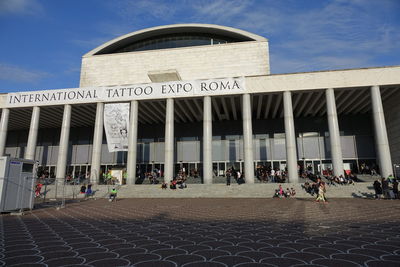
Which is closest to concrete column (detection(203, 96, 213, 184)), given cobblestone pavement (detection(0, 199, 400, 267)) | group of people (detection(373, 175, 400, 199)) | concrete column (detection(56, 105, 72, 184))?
group of people (detection(373, 175, 400, 199))

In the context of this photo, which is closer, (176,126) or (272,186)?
(272,186)

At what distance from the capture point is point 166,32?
40.3m

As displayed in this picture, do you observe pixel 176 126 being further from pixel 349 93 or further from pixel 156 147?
pixel 349 93

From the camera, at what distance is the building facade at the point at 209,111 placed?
26.0 metres

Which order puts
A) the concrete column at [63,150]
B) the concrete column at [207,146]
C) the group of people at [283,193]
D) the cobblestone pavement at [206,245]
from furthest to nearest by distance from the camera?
the concrete column at [63,150] → the concrete column at [207,146] → the group of people at [283,193] → the cobblestone pavement at [206,245]

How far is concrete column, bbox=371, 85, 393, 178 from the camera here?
76.6ft

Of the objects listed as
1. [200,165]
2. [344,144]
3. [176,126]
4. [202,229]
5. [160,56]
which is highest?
[160,56]

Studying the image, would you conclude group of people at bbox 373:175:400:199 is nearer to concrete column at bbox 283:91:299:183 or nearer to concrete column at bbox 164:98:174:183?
concrete column at bbox 283:91:299:183

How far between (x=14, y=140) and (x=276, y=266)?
49857mm

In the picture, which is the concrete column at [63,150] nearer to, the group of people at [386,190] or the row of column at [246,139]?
the row of column at [246,139]

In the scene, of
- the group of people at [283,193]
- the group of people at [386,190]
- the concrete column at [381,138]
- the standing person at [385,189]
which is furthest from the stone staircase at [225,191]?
the concrete column at [381,138]

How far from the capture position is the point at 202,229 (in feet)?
24.1

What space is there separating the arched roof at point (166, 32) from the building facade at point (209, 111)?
16 cm

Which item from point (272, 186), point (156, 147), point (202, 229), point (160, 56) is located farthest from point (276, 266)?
point (160, 56)
